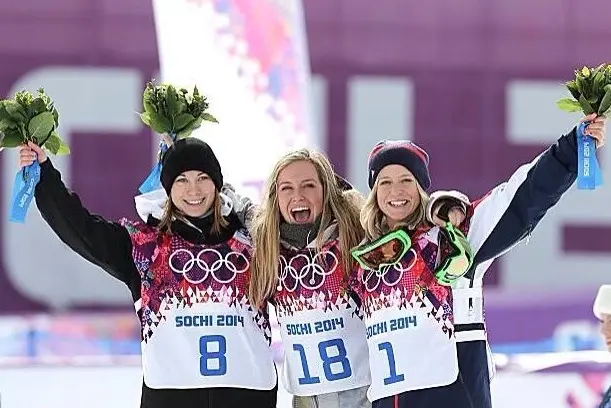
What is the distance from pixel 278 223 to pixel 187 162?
0.32m

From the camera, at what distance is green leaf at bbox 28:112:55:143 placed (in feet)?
11.5

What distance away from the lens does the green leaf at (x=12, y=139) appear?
3488 mm

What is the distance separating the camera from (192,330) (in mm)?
3488

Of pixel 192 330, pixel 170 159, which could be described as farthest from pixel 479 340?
pixel 170 159

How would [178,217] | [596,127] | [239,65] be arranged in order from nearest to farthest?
[596,127] → [178,217] → [239,65]

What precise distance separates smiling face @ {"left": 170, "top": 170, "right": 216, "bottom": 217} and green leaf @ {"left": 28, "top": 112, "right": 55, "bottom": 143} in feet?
1.31

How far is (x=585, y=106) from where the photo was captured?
3324 mm

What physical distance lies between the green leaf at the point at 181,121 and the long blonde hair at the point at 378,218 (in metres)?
0.66

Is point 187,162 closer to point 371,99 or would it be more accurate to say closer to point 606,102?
point 606,102

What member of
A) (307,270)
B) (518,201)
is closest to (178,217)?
(307,270)

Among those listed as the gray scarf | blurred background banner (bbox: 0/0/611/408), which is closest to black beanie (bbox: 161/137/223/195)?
the gray scarf

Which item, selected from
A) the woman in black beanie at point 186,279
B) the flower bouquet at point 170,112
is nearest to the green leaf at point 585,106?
the woman in black beanie at point 186,279

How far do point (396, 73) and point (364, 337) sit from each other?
882 centimetres

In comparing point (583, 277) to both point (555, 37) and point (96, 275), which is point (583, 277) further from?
point (96, 275)
